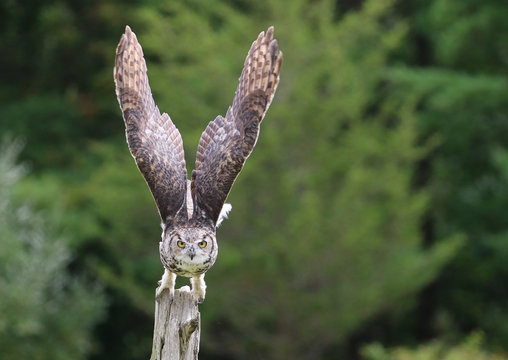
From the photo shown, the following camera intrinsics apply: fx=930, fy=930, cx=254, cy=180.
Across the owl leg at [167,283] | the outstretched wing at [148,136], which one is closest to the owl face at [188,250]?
the owl leg at [167,283]

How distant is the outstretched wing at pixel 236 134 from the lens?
196 inches

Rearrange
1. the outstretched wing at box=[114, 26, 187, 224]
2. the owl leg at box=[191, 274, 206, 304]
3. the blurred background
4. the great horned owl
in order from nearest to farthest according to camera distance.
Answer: the great horned owl, the outstretched wing at box=[114, 26, 187, 224], the owl leg at box=[191, 274, 206, 304], the blurred background

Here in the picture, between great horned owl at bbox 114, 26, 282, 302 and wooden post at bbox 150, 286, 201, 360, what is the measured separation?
0.37 feet

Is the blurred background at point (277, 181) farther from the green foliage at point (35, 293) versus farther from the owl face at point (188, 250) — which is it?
the owl face at point (188, 250)

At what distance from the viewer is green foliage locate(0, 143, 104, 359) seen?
543 inches

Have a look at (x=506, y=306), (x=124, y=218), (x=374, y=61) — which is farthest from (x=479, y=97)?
(x=124, y=218)

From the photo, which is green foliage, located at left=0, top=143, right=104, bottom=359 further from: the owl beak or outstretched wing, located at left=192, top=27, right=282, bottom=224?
the owl beak

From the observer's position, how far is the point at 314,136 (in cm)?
1533

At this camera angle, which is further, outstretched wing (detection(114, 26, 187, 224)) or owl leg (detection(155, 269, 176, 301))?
outstretched wing (detection(114, 26, 187, 224))

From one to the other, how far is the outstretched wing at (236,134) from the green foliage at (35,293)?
8.77 meters

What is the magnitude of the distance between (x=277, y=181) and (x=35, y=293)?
4146 mm

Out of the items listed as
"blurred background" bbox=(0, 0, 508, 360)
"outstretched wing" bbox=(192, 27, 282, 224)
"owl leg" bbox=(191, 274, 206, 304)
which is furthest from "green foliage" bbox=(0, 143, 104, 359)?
"owl leg" bbox=(191, 274, 206, 304)

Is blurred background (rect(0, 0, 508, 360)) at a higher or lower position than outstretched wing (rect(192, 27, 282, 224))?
higher

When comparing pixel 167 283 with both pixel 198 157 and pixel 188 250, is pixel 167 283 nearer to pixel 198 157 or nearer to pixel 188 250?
pixel 188 250
